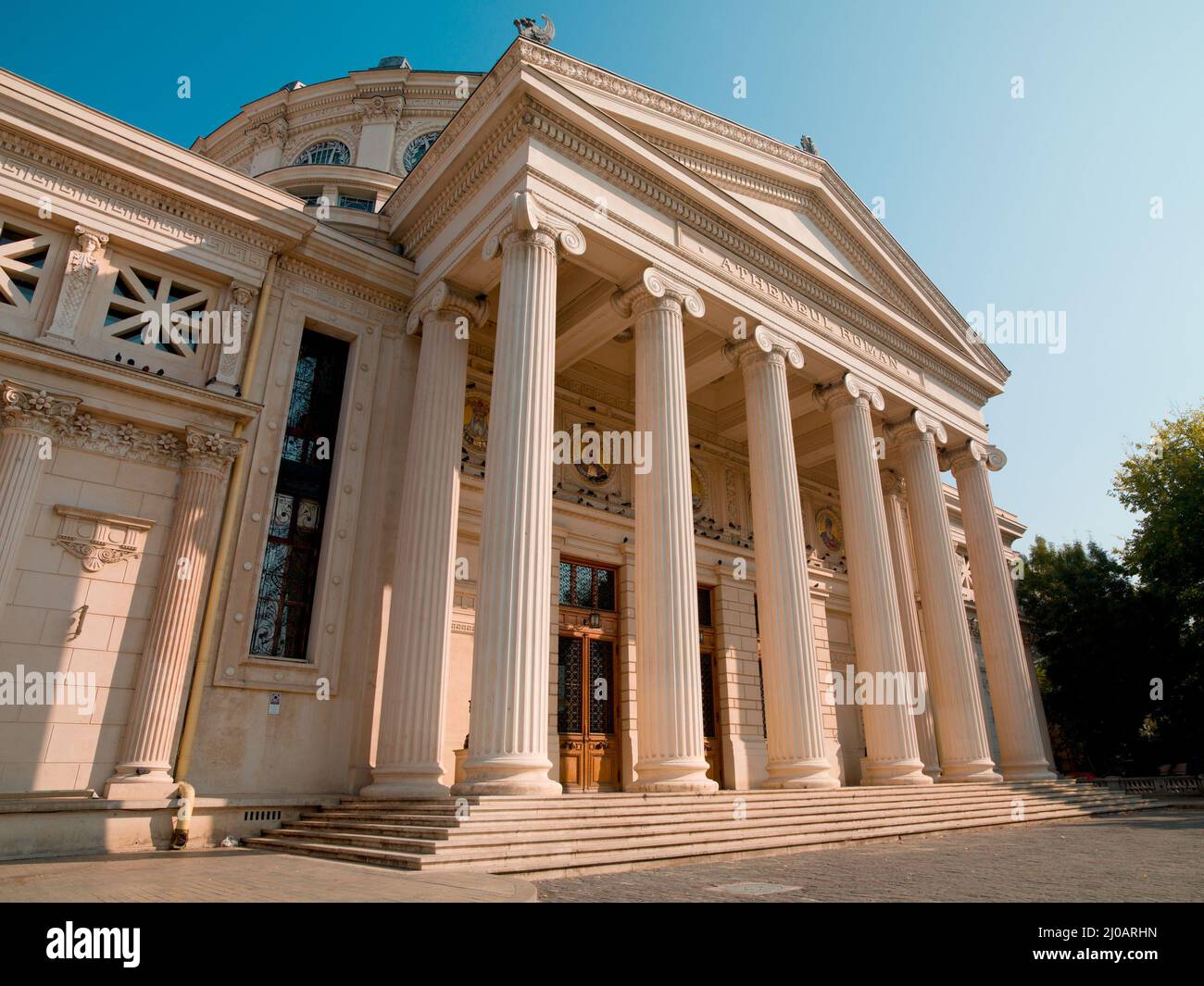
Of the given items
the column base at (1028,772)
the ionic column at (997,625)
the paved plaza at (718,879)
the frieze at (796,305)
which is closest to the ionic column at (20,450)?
the paved plaza at (718,879)

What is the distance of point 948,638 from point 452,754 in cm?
1078

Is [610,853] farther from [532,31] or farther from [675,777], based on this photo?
[532,31]

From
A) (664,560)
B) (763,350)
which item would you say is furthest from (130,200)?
(763,350)

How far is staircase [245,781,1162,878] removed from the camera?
7.45 metres

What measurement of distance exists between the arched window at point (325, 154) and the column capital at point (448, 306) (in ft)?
41.9

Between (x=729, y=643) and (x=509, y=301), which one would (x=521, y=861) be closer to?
(x=509, y=301)

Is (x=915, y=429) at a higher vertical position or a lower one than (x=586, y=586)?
higher

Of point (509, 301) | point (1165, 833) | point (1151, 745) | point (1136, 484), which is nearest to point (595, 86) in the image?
point (509, 301)

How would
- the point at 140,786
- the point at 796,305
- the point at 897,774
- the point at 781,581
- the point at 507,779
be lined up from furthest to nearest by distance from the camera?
the point at 796,305, the point at 897,774, the point at 781,581, the point at 140,786, the point at 507,779

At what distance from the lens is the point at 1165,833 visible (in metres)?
10.7

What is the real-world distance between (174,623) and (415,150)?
59.1 ft

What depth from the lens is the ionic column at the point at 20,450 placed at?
388 inches

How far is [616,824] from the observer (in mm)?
8633
